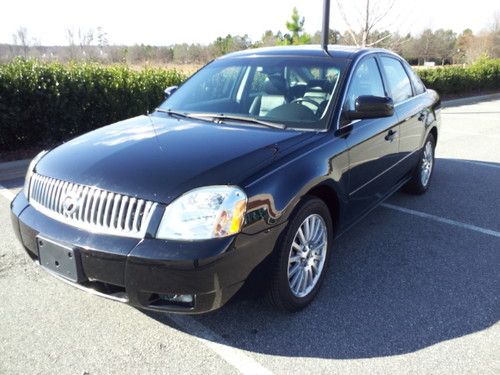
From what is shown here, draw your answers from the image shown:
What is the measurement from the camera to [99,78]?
305 inches

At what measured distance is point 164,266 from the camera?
2188 mm

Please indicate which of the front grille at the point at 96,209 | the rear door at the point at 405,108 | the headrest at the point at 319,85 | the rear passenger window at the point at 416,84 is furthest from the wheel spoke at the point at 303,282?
the rear passenger window at the point at 416,84

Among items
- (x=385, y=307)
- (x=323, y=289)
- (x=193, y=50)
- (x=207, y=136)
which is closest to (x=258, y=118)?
(x=207, y=136)

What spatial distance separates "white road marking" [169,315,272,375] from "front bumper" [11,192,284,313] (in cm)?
35

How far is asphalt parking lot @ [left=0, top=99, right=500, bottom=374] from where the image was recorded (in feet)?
7.95

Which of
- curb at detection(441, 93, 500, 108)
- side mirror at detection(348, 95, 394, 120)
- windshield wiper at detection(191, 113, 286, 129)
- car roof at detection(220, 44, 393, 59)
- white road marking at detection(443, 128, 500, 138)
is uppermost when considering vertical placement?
car roof at detection(220, 44, 393, 59)

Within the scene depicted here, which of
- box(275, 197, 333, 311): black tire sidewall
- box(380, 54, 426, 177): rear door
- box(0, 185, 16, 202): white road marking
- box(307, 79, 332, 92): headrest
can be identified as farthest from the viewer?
box(0, 185, 16, 202): white road marking

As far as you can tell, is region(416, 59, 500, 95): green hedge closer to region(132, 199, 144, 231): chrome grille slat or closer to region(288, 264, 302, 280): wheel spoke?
region(288, 264, 302, 280): wheel spoke

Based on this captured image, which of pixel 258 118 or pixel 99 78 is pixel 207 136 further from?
pixel 99 78

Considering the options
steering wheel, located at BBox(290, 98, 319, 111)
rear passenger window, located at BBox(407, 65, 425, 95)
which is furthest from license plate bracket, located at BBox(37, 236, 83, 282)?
rear passenger window, located at BBox(407, 65, 425, 95)

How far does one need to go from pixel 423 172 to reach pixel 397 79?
4.31 ft

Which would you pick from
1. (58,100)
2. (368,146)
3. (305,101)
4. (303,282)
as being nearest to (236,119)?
(305,101)

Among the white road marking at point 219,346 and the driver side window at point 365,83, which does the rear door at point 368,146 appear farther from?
the white road marking at point 219,346

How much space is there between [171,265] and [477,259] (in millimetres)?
2698
